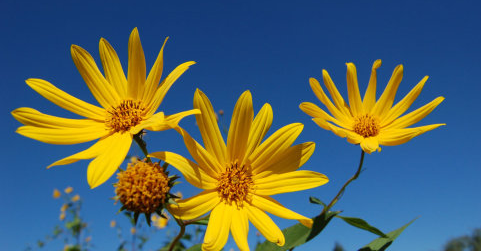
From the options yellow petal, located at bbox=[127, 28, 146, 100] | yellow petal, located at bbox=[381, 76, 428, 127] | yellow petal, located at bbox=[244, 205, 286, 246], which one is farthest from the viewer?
yellow petal, located at bbox=[381, 76, 428, 127]

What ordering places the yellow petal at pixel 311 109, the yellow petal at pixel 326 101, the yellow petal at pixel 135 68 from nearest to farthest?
1. the yellow petal at pixel 135 68
2. the yellow petal at pixel 311 109
3. the yellow petal at pixel 326 101

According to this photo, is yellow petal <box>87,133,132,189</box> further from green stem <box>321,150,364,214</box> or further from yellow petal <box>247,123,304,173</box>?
green stem <box>321,150,364,214</box>

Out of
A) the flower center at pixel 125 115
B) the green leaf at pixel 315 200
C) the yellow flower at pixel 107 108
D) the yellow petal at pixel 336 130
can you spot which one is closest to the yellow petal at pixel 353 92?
the yellow petal at pixel 336 130

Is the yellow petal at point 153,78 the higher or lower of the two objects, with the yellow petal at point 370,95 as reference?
lower

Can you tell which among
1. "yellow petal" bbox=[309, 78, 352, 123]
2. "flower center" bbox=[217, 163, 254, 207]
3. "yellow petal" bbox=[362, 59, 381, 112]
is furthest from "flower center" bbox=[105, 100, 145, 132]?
"yellow petal" bbox=[362, 59, 381, 112]

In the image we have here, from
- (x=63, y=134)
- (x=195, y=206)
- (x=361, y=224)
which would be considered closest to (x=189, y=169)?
(x=195, y=206)

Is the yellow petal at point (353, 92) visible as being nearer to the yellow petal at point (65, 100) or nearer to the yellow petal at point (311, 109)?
the yellow petal at point (311, 109)
